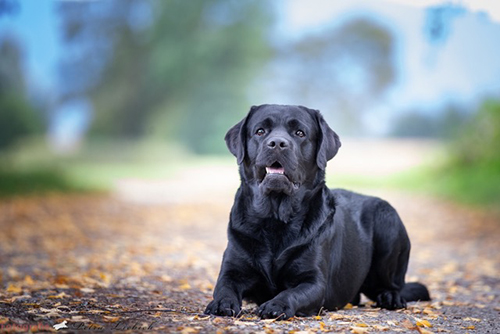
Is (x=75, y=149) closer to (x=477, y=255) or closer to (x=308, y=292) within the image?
(x=477, y=255)

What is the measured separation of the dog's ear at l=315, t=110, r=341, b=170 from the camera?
15.5ft

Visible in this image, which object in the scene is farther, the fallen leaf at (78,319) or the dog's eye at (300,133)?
the dog's eye at (300,133)

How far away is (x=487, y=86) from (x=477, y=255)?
1021 centimetres

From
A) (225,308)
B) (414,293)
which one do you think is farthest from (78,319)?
(414,293)

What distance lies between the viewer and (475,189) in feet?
55.9

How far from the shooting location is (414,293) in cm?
584

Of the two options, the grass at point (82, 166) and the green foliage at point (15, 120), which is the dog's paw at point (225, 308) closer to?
the grass at point (82, 166)

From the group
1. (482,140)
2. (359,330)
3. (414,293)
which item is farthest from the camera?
(482,140)

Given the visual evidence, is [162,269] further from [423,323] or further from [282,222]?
[423,323]

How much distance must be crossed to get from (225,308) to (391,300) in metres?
1.75

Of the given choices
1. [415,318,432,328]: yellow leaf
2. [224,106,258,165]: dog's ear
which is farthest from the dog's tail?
[224,106,258,165]: dog's ear

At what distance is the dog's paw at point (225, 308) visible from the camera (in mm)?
4277

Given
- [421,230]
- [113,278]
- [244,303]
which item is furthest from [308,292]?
[421,230]

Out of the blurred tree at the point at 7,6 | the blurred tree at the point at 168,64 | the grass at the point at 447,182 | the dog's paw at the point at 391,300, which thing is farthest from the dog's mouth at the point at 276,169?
the blurred tree at the point at 168,64
